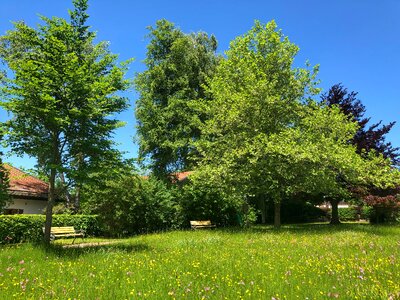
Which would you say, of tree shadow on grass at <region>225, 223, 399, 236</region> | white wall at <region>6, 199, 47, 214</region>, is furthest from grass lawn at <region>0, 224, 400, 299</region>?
white wall at <region>6, 199, 47, 214</region>

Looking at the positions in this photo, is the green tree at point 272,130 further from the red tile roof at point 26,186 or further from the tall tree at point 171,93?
the red tile roof at point 26,186

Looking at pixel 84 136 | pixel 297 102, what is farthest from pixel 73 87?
pixel 297 102

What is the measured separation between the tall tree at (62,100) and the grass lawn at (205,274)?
11.6ft

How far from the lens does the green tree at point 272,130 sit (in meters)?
18.8

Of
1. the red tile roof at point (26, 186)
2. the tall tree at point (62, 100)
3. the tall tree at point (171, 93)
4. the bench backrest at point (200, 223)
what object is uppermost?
the tall tree at point (171, 93)

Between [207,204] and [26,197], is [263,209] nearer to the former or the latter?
[207,204]

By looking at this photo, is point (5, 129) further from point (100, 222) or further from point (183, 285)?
point (100, 222)

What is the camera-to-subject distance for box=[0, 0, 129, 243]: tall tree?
39.4ft

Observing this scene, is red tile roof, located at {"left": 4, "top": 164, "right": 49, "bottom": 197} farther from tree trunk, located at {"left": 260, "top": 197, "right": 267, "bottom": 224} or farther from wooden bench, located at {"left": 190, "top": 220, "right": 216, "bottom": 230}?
tree trunk, located at {"left": 260, "top": 197, "right": 267, "bottom": 224}

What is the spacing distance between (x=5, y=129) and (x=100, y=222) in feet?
37.4

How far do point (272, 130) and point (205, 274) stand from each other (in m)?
15.3

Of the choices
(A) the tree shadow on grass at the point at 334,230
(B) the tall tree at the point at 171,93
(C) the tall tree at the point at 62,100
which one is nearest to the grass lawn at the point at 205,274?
(C) the tall tree at the point at 62,100

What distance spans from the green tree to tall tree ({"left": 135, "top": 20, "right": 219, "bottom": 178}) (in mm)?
7426

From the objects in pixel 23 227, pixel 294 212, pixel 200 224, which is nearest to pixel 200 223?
pixel 200 224
